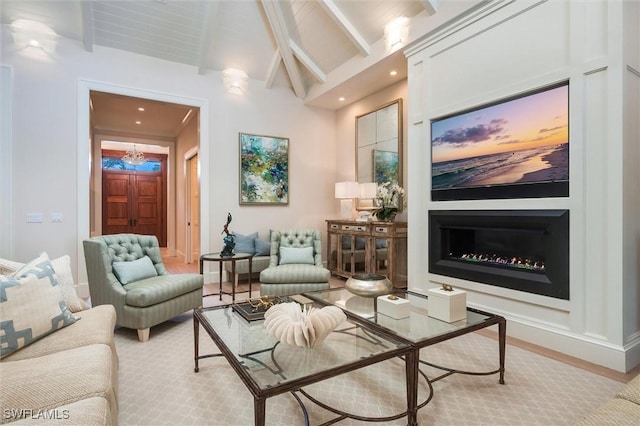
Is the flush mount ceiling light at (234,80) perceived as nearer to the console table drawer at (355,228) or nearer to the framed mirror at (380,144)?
the framed mirror at (380,144)

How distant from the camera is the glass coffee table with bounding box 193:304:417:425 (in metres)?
1.32

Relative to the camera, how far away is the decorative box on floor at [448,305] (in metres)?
2.00

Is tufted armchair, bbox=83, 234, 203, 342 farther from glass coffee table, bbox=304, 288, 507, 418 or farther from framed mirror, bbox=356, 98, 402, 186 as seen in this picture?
framed mirror, bbox=356, 98, 402, 186

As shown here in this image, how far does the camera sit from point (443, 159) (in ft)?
11.5

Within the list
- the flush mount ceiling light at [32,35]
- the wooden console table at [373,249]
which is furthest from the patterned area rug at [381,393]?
the flush mount ceiling light at [32,35]

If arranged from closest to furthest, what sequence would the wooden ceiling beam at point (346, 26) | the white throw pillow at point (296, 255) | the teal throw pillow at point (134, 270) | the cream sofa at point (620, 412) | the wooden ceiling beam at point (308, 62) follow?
the cream sofa at point (620, 412) < the teal throw pillow at point (134, 270) < the wooden ceiling beam at point (346, 26) < the white throw pillow at point (296, 255) < the wooden ceiling beam at point (308, 62)

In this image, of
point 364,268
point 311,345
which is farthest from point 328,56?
point 311,345

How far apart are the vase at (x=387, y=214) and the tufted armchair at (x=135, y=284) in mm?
2543

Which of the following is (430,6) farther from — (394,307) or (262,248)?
(262,248)

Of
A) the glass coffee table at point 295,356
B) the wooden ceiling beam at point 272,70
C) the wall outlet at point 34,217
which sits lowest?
the glass coffee table at point 295,356

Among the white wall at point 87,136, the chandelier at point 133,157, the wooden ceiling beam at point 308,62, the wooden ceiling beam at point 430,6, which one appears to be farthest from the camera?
the chandelier at point 133,157

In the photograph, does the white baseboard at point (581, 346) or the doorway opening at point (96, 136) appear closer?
the white baseboard at point (581, 346)

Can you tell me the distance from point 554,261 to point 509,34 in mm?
2023

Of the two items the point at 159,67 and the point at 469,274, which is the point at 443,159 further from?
the point at 159,67
